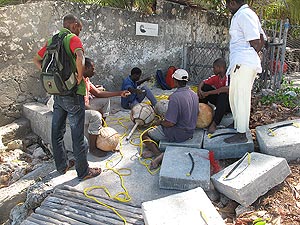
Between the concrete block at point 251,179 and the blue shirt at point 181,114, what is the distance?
3.28 feet

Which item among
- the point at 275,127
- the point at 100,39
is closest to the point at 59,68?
the point at 275,127

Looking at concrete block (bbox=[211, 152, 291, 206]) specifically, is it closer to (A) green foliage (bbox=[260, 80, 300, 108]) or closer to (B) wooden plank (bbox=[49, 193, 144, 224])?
(B) wooden plank (bbox=[49, 193, 144, 224])

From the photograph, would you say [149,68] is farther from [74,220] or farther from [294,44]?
[294,44]

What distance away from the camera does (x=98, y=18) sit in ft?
23.9

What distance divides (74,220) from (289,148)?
2941 millimetres

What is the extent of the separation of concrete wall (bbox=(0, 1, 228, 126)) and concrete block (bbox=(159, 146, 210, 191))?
356 centimetres

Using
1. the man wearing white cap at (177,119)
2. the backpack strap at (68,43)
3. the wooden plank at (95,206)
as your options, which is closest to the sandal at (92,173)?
the wooden plank at (95,206)

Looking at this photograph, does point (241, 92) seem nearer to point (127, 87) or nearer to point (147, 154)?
point (147, 154)

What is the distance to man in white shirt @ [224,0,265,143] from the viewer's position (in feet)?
13.5

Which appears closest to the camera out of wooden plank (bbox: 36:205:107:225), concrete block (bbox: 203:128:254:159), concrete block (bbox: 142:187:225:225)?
concrete block (bbox: 142:187:225:225)

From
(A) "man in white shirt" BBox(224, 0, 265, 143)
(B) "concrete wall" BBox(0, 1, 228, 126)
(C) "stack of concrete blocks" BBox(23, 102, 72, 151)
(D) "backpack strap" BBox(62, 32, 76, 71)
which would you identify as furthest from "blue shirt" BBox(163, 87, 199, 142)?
(B) "concrete wall" BBox(0, 1, 228, 126)

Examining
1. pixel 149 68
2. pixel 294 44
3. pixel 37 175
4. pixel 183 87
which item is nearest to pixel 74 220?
pixel 37 175

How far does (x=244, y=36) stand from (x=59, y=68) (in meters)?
2.48

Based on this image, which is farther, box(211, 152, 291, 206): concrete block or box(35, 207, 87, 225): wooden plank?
box(211, 152, 291, 206): concrete block
